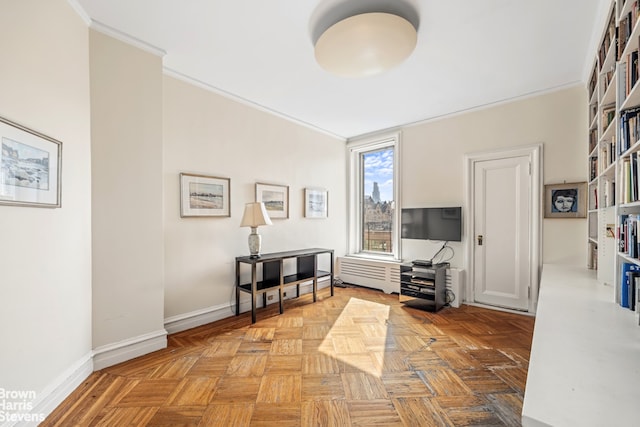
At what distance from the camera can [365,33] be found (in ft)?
6.38

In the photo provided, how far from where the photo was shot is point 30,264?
60.3 inches

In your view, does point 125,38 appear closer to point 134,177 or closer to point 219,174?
point 134,177

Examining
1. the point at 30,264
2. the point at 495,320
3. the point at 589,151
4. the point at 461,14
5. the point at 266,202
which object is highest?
the point at 461,14

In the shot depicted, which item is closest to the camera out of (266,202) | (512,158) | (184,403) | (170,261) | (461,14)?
(184,403)

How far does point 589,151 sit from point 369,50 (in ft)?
8.85

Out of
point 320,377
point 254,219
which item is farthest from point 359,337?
point 254,219

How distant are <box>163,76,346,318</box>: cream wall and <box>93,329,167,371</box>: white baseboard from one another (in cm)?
35

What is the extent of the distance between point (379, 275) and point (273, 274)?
1.76 meters

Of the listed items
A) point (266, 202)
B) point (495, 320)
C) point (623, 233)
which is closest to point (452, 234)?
point (495, 320)

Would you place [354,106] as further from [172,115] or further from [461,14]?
[172,115]

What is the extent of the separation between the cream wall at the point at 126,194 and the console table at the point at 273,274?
0.87m

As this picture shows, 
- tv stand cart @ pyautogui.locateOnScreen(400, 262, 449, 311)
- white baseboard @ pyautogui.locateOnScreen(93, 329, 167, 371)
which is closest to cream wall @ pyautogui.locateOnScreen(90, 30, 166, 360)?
white baseboard @ pyautogui.locateOnScreen(93, 329, 167, 371)

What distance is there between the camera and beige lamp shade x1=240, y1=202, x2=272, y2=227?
10.3ft

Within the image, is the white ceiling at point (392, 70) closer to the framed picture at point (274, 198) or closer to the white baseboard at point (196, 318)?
the framed picture at point (274, 198)
